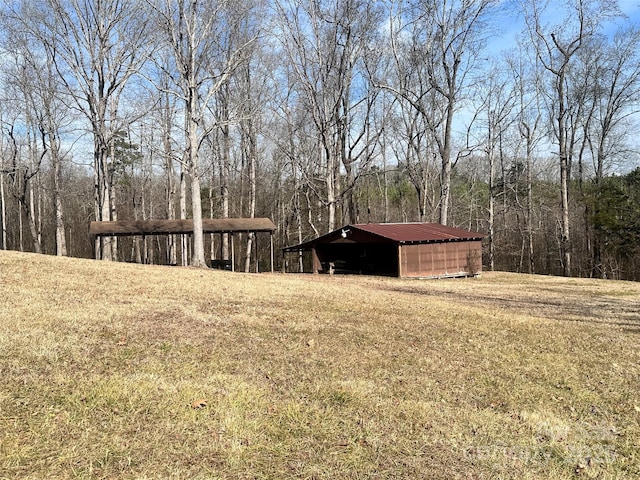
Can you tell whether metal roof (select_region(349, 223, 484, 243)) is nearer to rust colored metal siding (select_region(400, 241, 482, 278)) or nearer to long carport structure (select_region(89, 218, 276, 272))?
rust colored metal siding (select_region(400, 241, 482, 278))

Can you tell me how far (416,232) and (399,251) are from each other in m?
2.74

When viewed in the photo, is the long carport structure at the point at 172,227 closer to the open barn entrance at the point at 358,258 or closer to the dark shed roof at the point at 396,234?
the dark shed roof at the point at 396,234

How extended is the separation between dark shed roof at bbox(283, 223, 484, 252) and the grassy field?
513 inches

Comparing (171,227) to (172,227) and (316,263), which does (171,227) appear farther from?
(316,263)

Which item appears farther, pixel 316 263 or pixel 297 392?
pixel 316 263

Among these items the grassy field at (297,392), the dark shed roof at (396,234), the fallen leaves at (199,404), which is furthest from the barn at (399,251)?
the fallen leaves at (199,404)

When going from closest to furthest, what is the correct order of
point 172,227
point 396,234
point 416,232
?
point 396,234
point 416,232
point 172,227

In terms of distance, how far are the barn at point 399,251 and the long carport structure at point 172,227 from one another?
117 inches

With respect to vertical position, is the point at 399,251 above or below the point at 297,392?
above

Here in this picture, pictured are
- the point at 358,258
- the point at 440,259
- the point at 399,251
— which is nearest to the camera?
the point at 399,251

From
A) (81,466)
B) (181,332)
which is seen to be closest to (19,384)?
(81,466)

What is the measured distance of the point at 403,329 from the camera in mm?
8398

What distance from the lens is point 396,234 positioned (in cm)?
2325

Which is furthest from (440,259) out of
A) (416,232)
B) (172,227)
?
(172,227)
